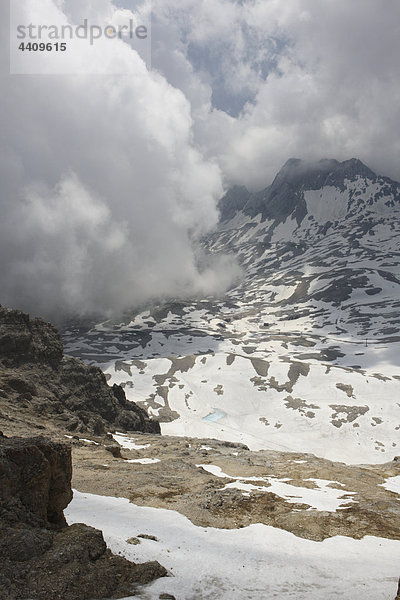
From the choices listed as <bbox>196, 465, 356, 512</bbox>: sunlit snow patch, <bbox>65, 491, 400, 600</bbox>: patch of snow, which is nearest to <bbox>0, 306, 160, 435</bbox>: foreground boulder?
<bbox>196, 465, 356, 512</bbox>: sunlit snow patch

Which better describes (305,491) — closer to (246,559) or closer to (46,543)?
(246,559)

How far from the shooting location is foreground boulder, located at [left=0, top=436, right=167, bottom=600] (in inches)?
383

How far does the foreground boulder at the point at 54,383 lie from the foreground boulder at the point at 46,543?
36030 millimetres

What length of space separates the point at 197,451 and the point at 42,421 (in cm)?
1933

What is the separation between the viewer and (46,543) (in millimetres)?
11375

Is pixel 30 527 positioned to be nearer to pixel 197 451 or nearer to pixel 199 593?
pixel 199 593

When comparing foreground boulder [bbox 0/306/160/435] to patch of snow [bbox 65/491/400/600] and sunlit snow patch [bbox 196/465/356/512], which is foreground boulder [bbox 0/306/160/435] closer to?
sunlit snow patch [bbox 196/465/356/512]

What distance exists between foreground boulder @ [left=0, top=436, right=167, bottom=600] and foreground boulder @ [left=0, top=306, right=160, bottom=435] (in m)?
36.0

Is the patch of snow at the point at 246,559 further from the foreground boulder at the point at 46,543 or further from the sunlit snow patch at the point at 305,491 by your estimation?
the sunlit snow patch at the point at 305,491

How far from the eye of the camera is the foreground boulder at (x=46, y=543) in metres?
9.73

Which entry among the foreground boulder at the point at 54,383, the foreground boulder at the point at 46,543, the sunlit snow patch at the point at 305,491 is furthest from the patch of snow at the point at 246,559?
the foreground boulder at the point at 54,383

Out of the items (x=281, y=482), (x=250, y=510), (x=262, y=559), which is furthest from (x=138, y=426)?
(x=262, y=559)

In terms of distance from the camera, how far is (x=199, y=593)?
11.0 metres

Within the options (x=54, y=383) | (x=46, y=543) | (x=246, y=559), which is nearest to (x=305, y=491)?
(x=246, y=559)
